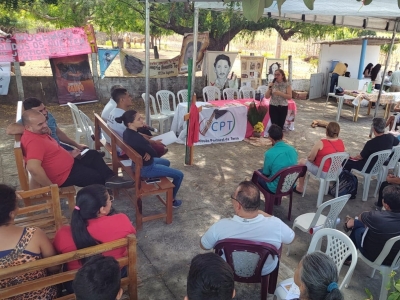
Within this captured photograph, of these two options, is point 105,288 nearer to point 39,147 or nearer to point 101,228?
point 101,228

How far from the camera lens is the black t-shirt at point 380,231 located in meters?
2.74

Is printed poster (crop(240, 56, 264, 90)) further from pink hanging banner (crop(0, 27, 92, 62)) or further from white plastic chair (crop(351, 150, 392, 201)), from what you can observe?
white plastic chair (crop(351, 150, 392, 201))

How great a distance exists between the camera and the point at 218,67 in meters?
10.3

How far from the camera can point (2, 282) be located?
1.95m

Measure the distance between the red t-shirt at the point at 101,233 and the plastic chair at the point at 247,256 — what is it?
0.68 metres

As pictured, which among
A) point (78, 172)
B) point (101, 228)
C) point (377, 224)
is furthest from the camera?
point (78, 172)

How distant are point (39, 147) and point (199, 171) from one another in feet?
9.08

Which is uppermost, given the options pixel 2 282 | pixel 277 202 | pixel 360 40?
pixel 360 40

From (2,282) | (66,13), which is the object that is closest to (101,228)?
(2,282)

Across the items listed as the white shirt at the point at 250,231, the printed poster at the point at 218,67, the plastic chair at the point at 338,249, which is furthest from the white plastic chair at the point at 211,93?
the white shirt at the point at 250,231

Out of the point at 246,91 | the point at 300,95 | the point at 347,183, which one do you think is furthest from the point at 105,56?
the point at 300,95

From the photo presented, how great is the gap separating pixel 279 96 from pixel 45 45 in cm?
562

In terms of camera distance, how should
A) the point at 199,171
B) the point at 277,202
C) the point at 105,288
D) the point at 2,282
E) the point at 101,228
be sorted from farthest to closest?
the point at 199,171, the point at 277,202, the point at 101,228, the point at 2,282, the point at 105,288

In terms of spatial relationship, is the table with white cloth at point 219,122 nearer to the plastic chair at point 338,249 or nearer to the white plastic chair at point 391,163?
the white plastic chair at point 391,163
